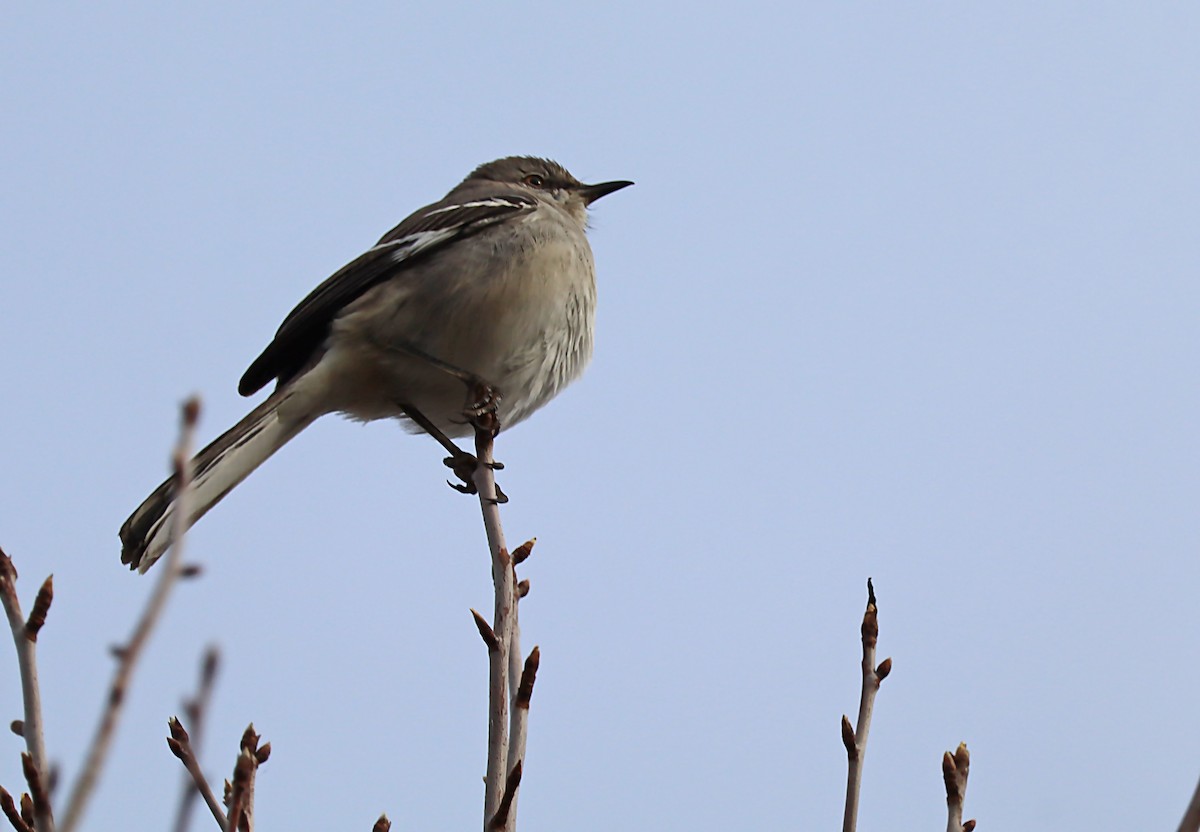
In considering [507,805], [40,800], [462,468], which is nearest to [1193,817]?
[507,805]

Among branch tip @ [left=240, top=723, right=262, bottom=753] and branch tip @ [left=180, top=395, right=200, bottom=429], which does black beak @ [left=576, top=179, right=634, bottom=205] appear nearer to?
branch tip @ [left=240, top=723, right=262, bottom=753]

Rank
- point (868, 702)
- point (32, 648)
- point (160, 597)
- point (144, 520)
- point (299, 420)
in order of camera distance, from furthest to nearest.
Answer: point (299, 420) → point (144, 520) → point (868, 702) → point (32, 648) → point (160, 597)

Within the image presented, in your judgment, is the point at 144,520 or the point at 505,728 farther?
the point at 144,520

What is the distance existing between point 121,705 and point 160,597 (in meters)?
0.18

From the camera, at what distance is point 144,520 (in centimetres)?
427

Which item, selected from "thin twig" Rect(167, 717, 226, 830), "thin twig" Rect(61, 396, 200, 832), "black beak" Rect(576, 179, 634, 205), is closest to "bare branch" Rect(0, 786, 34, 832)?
"thin twig" Rect(167, 717, 226, 830)

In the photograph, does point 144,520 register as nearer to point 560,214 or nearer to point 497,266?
point 497,266

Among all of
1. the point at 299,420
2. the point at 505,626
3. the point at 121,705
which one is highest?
the point at 299,420

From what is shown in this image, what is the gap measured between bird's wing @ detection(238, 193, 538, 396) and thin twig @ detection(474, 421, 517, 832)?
2.20 metres

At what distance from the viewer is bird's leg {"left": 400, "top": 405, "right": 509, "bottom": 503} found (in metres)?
5.17

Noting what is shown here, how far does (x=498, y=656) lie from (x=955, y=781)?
1.08 metres

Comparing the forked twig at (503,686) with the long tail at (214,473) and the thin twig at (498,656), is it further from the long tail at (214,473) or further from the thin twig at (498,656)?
the long tail at (214,473)

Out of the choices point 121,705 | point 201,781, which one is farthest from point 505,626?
point 121,705

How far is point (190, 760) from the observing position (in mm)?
3068
